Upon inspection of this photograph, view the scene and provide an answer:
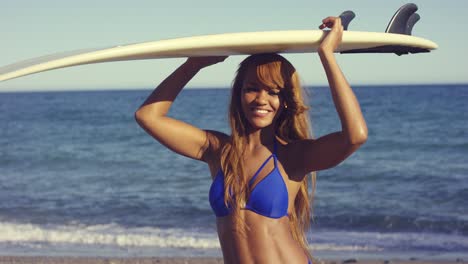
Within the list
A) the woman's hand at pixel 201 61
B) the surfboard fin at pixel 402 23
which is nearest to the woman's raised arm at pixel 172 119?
the woman's hand at pixel 201 61

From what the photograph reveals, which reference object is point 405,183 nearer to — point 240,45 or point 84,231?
point 84,231

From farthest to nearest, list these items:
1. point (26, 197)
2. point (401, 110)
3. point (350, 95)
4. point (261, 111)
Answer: point (401, 110)
point (26, 197)
point (261, 111)
point (350, 95)

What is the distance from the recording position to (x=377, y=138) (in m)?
26.8

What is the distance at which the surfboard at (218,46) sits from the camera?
3.08 meters

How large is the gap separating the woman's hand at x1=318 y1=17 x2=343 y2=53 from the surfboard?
0.04 meters

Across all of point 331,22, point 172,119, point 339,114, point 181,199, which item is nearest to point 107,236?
point 181,199

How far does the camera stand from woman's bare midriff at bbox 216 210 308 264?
346cm

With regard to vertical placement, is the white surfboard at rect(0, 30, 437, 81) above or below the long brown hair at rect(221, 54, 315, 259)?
above

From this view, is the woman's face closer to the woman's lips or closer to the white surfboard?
the woman's lips

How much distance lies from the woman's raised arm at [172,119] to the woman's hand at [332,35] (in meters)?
0.62

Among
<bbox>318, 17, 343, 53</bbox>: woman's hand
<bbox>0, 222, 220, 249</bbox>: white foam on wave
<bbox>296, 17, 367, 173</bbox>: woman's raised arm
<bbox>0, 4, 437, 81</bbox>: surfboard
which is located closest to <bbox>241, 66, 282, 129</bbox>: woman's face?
<bbox>0, 4, 437, 81</bbox>: surfboard

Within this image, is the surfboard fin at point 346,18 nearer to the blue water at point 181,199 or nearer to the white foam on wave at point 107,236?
the blue water at point 181,199

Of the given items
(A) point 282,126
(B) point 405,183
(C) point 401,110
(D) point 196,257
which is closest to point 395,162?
(B) point 405,183

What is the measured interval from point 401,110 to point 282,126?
39963 millimetres
